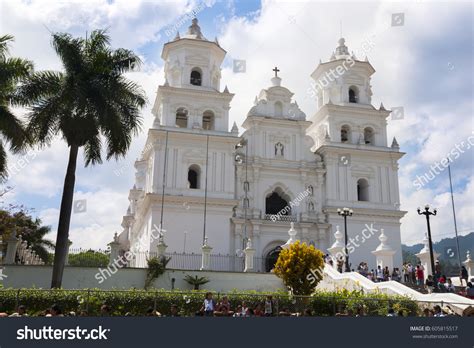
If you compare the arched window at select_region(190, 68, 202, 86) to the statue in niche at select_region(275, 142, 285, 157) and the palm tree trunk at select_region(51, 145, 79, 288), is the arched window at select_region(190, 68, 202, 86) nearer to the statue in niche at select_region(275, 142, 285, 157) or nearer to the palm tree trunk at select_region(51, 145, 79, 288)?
the statue in niche at select_region(275, 142, 285, 157)

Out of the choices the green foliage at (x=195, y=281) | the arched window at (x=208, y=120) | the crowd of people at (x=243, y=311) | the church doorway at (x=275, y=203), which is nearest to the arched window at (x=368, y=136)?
the church doorway at (x=275, y=203)

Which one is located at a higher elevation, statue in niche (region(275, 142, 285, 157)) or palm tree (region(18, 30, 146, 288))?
Answer: statue in niche (region(275, 142, 285, 157))

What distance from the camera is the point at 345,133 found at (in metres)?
40.2

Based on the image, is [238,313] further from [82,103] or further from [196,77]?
[196,77]

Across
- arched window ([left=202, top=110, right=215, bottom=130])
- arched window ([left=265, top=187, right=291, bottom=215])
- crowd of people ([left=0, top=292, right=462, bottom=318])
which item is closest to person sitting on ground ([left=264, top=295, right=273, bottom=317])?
crowd of people ([left=0, top=292, right=462, bottom=318])

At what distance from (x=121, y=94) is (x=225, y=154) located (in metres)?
15.0

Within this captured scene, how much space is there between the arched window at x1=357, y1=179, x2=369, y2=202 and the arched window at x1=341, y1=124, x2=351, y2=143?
3220 millimetres

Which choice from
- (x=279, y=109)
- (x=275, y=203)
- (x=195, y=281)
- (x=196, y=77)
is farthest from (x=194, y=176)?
(x=195, y=281)

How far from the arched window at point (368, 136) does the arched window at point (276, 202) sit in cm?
782

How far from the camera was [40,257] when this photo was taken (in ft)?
145

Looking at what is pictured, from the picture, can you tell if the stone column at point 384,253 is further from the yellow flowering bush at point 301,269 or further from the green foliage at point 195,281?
the green foliage at point 195,281

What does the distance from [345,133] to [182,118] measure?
39.4ft

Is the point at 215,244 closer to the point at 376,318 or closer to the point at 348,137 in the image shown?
the point at 348,137

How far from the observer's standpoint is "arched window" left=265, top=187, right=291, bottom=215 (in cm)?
3732
